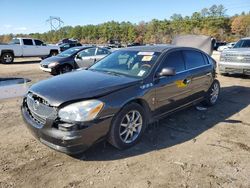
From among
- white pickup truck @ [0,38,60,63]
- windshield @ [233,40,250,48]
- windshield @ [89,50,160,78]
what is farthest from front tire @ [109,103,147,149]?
white pickup truck @ [0,38,60,63]

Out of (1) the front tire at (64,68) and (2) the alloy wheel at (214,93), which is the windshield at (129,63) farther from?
(1) the front tire at (64,68)

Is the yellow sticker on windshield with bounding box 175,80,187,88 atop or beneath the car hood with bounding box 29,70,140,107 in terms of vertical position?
beneath

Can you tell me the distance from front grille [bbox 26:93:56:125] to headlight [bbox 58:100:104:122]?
0.17 m

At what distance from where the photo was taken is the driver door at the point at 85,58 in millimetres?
12398

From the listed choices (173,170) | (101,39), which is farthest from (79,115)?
(101,39)

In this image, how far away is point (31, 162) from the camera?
3.81 meters

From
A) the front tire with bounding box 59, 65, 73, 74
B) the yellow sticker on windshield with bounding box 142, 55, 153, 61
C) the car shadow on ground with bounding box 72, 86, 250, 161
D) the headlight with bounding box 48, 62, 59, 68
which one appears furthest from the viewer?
the front tire with bounding box 59, 65, 73, 74

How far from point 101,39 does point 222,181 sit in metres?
94.5

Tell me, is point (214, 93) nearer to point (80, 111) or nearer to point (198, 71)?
point (198, 71)

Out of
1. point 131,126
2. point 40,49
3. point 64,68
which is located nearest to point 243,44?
point 64,68

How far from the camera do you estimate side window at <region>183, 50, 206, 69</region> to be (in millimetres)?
5477

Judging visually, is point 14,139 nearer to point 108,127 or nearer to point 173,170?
point 108,127

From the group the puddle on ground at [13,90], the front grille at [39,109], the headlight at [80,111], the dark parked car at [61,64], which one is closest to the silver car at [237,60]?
the dark parked car at [61,64]

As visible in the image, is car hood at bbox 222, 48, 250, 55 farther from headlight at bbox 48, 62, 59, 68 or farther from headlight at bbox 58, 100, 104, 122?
headlight at bbox 58, 100, 104, 122
